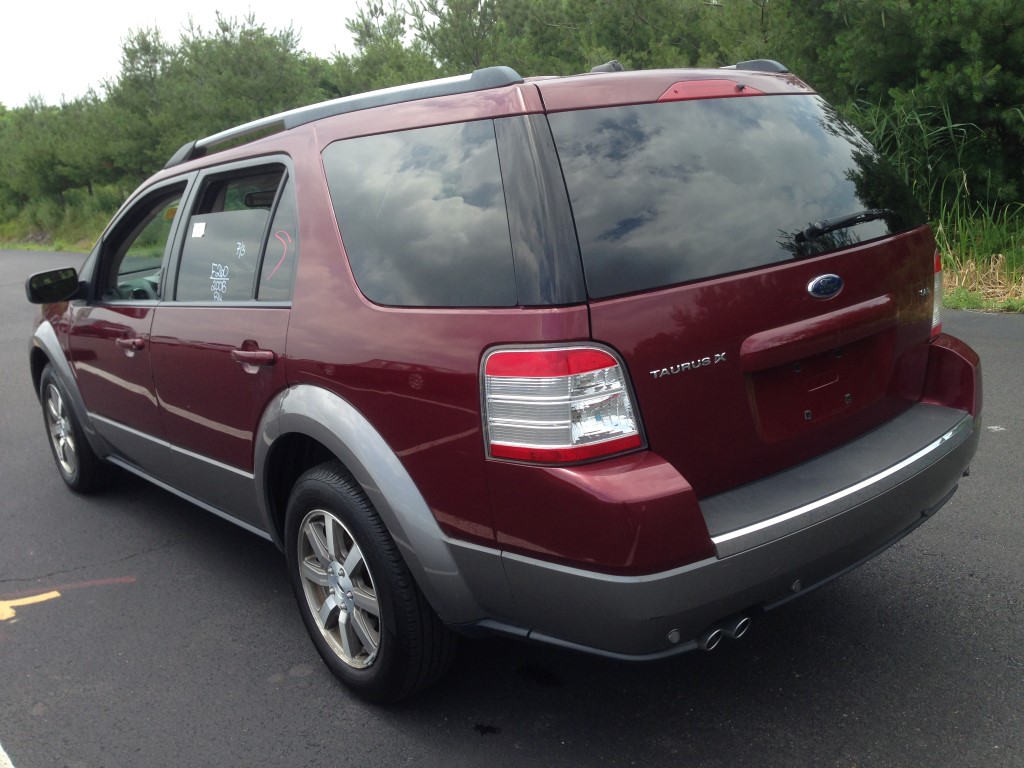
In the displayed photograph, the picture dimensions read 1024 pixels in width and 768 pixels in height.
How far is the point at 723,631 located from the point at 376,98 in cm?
190

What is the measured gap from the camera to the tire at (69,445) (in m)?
5.20

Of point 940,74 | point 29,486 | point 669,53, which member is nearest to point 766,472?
point 29,486

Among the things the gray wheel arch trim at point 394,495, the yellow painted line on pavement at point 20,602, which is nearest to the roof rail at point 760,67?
the gray wheel arch trim at point 394,495

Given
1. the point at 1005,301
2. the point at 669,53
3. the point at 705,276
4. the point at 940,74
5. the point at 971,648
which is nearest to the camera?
the point at 705,276

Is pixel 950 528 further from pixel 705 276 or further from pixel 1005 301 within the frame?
pixel 1005 301

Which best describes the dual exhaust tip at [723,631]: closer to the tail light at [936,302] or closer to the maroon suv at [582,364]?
the maroon suv at [582,364]

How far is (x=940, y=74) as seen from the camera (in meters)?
9.92

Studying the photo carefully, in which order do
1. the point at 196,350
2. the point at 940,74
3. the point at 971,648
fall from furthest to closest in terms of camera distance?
the point at 940,74 < the point at 196,350 < the point at 971,648

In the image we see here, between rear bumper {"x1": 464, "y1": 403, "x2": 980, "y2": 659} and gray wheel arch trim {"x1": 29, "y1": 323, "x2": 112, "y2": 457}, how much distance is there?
10.2 feet

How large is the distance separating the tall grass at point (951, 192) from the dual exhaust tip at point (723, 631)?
7.83 m

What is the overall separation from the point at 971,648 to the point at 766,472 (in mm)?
1109

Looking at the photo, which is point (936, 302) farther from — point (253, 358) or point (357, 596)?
point (253, 358)

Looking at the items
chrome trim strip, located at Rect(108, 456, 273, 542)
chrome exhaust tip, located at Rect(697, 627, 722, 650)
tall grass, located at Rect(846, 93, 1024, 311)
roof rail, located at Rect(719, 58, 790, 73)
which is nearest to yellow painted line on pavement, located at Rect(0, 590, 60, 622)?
chrome trim strip, located at Rect(108, 456, 273, 542)

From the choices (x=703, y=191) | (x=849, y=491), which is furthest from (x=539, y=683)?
(x=703, y=191)
